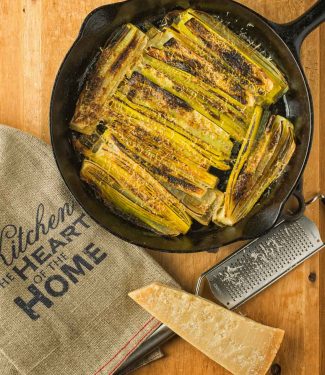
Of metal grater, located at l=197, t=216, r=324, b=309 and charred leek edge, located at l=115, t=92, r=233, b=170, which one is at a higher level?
charred leek edge, located at l=115, t=92, r=233, b=170

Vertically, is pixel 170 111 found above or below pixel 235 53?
below

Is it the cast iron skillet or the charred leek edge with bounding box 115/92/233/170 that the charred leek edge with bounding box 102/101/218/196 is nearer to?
the charred leek edge with bounding box 115/92/233/170

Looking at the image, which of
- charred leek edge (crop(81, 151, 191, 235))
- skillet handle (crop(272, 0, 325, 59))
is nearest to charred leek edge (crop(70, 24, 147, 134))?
charred leek edge (crop(81, 151, 191, 235))

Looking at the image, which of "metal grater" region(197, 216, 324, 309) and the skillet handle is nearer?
the skillet handle

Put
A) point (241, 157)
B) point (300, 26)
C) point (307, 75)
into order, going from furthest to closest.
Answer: point (307, 75) < point (241, 157) < point (300, 26)

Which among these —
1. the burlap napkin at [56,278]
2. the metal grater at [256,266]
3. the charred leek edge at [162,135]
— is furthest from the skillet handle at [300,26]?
the burlap napkin at [56,278]

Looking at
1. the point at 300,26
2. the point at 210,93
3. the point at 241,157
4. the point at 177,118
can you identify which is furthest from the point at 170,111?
the point at 300,26

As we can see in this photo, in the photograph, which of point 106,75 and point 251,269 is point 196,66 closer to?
point 106,75
